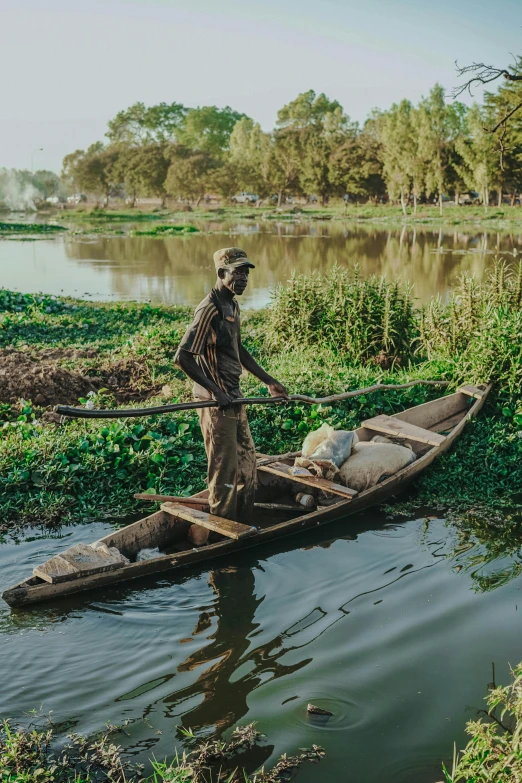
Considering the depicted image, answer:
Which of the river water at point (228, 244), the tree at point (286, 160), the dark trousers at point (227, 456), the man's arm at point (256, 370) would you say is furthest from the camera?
the tree at point (286, 160)

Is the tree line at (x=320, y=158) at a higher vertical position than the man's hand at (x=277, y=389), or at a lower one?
higher

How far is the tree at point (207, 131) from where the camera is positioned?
3991 inches

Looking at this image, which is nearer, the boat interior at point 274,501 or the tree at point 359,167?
the boat interior at point 274,501

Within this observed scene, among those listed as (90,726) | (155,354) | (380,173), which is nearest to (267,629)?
(90,726)

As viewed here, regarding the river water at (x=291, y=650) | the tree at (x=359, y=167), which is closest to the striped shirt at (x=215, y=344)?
the river water at (x=291, y=650)

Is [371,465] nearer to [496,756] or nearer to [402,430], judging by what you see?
[402,430]

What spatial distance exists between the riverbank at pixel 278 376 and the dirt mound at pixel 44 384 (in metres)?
0.02

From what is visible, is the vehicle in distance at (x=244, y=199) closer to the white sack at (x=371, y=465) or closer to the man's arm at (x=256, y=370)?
the white sack at (x=371, y=465)

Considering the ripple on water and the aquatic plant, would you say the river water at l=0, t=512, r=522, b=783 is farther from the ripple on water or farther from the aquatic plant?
the aquatic plant

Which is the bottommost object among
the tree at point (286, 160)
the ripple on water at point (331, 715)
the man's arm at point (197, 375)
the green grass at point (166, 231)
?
the ripple on water at point (331, 715)

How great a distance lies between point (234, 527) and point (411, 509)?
215cm

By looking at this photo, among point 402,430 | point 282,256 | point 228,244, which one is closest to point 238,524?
point 402,430

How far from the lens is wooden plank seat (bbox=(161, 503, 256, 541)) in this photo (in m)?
5.48

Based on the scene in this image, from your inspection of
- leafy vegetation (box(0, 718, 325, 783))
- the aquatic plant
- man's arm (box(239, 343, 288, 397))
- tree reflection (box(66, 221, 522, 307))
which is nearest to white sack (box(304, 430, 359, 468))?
man's arm (box(239, 343, 288, 397))
